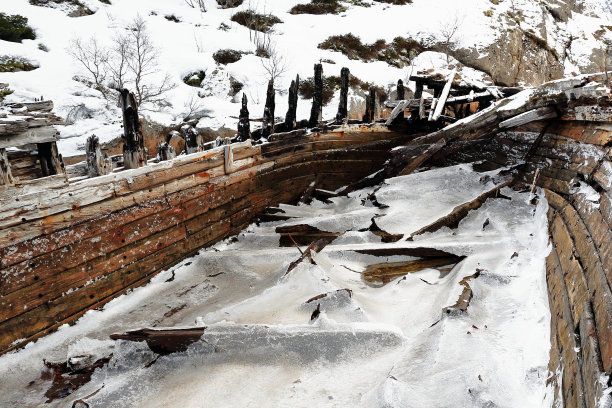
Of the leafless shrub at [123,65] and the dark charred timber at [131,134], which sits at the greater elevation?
the leafless shrub at [123,65]

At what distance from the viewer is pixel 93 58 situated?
16.6 m

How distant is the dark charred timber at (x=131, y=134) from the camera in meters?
4.32

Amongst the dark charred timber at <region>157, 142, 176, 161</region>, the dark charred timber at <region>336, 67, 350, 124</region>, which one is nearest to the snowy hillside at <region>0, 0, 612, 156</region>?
the dark charred timber at <region>336, 67, 350, 124</region>

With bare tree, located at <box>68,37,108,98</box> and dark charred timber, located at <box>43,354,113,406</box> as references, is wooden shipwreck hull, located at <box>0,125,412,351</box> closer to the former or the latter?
dark charred timber, located at <box>43,354,113,406</box>

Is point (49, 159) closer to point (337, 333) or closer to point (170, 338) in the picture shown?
point (170, 338)

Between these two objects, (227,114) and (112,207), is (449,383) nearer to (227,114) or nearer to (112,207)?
(112,207)

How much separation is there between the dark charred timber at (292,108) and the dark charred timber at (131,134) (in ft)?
10.0

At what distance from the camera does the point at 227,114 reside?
15625mm

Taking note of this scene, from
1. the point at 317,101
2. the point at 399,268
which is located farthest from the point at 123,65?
the point at 399,268

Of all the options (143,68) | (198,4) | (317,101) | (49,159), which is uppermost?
(198,4)

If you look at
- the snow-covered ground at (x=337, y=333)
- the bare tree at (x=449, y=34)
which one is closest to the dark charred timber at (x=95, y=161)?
the snow-covered ground at (x=337, y=333)

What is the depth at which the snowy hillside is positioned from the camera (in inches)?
605

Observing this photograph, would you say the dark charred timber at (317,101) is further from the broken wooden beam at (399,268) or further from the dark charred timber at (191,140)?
the broken wooden beam at (399,268)

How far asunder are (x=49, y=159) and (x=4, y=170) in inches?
16.6
